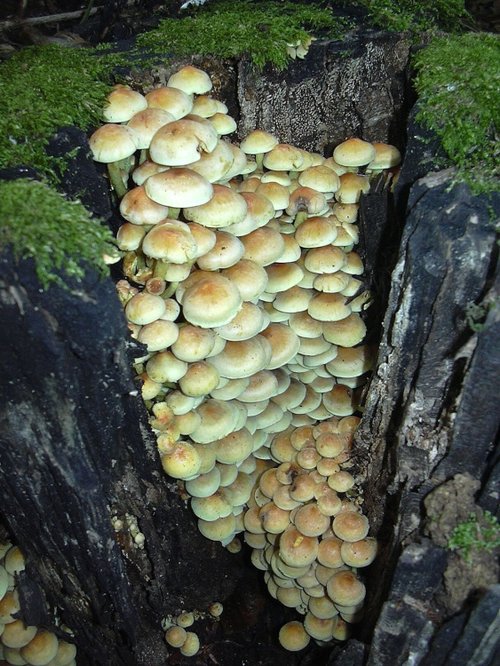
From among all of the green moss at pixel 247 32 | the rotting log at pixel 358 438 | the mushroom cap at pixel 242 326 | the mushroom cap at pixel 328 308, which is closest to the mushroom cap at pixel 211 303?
the mushroom cap at pixel 242 326

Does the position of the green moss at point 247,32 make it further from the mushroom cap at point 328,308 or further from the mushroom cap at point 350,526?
the mushroom cap at point 350,526

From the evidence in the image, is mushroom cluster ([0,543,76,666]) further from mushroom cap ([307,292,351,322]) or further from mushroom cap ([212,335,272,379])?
mushroom cap ([307,292,351,322])

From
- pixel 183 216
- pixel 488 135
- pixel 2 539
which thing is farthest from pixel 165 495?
pixel 488 135

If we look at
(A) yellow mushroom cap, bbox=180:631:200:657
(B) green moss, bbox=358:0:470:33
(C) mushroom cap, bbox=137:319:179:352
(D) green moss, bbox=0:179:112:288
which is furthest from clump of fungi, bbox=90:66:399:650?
(B) green moss, bbox=358:0:470:33

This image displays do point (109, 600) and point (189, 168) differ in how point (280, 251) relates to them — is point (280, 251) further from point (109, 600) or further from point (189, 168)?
point (109, 600)

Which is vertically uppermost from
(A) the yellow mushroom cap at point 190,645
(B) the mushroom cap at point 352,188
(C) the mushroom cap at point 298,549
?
(B) the mushroom cap at point 352,188

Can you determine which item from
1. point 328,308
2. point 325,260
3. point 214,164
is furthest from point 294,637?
point 214,164
